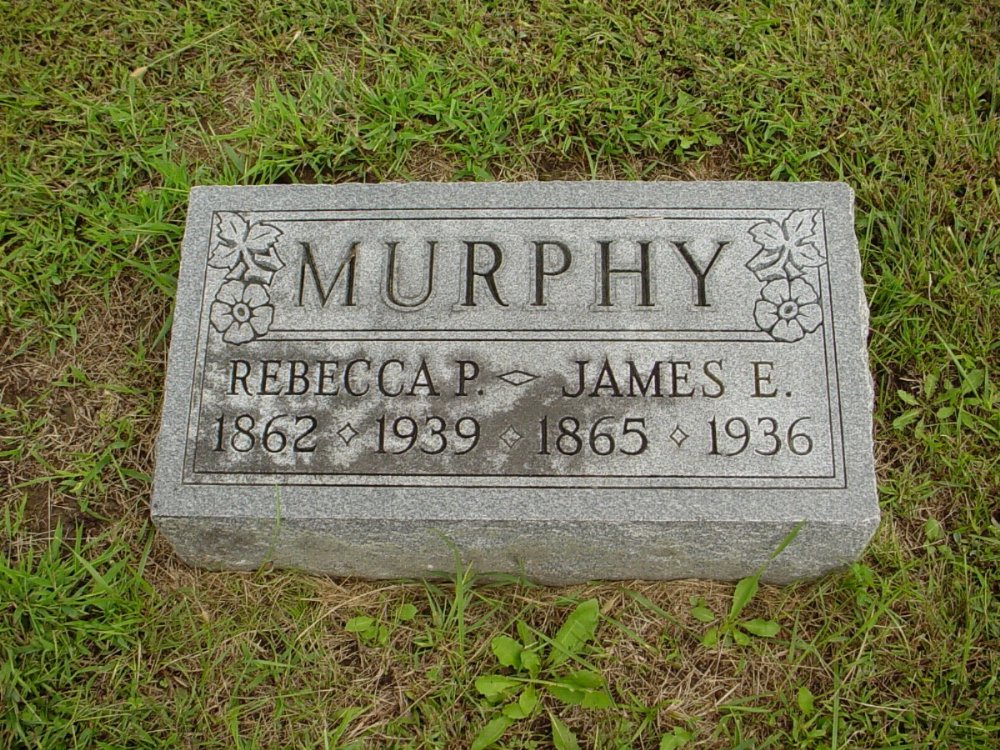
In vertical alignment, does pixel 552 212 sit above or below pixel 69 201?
below

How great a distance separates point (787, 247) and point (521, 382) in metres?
0.81

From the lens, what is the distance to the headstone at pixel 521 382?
86.0 inches

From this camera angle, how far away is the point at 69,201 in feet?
9.57

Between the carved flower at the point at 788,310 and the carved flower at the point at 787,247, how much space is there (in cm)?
3

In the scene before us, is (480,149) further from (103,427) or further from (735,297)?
(103,427)

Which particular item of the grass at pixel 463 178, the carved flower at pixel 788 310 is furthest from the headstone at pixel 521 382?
the grass at pixel 463 178

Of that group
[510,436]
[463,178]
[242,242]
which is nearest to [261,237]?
[242,242]

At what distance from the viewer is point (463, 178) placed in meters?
2.88

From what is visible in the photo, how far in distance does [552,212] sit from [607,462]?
72 centimetres

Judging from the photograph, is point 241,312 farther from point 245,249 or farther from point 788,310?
point 788,310

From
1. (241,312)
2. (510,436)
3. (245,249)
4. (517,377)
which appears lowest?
(510,436)

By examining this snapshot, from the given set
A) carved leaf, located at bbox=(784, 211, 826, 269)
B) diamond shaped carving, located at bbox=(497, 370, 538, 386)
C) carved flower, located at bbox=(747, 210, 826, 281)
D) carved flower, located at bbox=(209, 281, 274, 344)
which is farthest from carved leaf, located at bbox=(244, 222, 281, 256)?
carved leaf, located at bbox=(784, 211, 826, 269)

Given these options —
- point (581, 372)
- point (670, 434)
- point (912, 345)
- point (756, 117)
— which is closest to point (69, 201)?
point (581, 372)

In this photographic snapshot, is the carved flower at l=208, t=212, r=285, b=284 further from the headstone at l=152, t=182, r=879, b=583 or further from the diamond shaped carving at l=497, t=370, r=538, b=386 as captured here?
the diamond shaped carving at l=497, t=370, r=538, b=386
